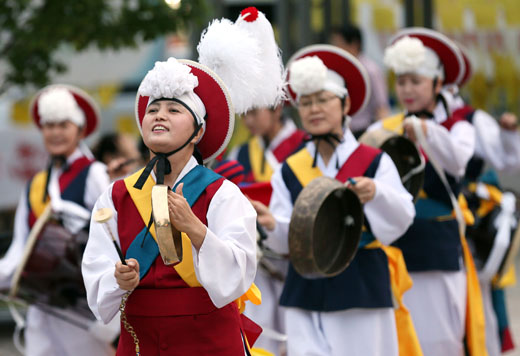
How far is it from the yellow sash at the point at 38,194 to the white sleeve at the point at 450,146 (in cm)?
253

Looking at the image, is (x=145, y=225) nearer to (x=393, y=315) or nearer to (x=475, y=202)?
(x=393, y=315)

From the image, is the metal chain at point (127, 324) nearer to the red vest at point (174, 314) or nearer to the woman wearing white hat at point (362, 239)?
the red vest at point (174, 314)

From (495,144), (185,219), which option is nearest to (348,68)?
(495,144)

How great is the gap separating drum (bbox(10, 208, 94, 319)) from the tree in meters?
1.85

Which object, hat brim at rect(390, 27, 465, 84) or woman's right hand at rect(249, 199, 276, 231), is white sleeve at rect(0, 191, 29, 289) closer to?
woman's right hand at rect(249, 199, 276, 231)

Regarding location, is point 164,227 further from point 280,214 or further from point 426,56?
point 426,56

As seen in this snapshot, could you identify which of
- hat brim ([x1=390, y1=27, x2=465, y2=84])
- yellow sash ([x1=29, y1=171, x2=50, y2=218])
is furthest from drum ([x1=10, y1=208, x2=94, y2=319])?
hat brim ([x1=390, y1=27, x2=465, y2=84])

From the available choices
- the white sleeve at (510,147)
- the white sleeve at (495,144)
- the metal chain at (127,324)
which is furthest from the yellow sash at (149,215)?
the white sleeve at (510,147)

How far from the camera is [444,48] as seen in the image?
6.32 meters

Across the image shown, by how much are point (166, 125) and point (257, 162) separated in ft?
12.9

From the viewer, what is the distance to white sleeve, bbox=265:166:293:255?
16.3 ft

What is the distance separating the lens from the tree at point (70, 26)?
699 cm

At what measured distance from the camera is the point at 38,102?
657 cm

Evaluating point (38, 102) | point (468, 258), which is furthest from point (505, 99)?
point (38, 102)
